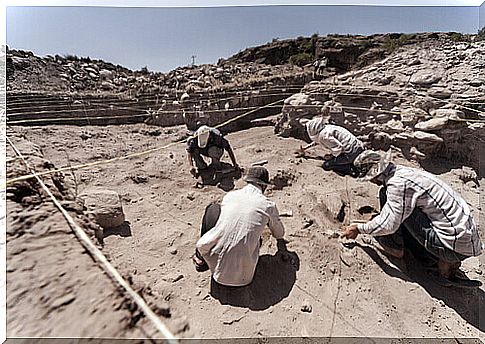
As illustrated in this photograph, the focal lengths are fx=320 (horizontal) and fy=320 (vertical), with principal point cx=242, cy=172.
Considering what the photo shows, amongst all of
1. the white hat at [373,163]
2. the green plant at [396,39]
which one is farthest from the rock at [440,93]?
the green plant at [396,39]

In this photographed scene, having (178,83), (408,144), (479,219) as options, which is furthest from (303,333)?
(178,83)

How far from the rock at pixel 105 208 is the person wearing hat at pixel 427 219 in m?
2.54

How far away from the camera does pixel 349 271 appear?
278 centimetres

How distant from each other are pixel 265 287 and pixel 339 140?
2.87 meters

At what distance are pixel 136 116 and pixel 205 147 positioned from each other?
4792 mm

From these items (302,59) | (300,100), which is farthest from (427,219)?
(302,59)

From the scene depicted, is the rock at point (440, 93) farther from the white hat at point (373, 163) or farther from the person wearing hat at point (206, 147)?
the person wearing hat at point (206, 147)

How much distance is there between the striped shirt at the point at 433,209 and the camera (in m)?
2.48

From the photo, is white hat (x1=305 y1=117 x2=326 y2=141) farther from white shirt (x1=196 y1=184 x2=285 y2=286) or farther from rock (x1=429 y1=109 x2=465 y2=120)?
white shirt (x1=196 y1=184 x2=285 y2=286)

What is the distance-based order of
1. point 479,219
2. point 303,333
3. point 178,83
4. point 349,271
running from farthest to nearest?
1. point 178,83
2. point 479,219
3. point 349,271
4. point 303,333

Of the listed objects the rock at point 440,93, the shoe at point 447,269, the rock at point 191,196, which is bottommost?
the shoe at point 447,269

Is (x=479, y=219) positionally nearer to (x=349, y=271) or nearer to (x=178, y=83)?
(x=349, y=271)

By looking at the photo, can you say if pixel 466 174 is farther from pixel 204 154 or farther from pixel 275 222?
pixel 204 154

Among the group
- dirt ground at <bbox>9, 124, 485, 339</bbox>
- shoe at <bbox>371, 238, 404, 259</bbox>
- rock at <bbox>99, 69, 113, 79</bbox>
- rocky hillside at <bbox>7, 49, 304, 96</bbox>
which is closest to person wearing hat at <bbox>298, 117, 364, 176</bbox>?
dirt ground at <bbox>9, 124, 485, 339</bbox>
